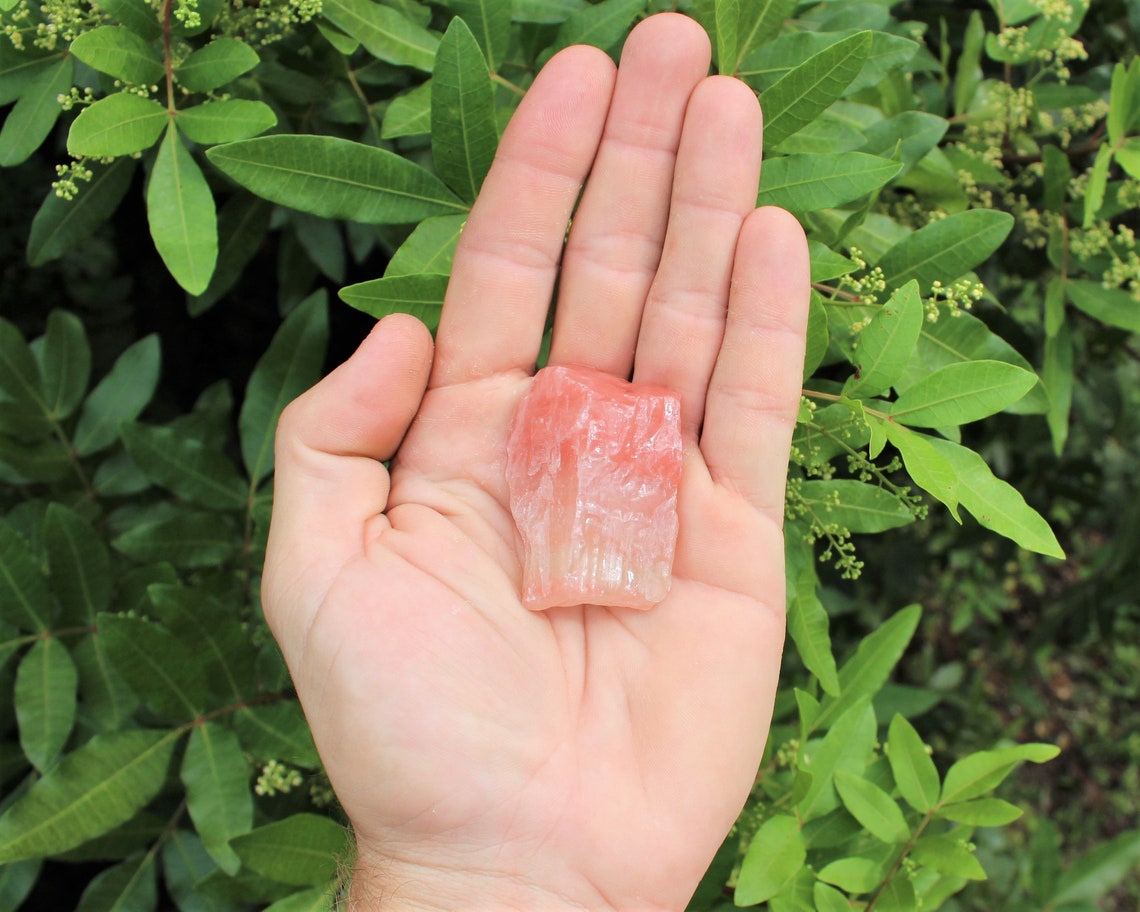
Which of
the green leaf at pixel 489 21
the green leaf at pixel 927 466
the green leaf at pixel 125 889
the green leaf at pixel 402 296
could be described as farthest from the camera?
the green leaf at pixel 125 889

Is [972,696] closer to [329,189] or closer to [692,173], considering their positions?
[692,173]

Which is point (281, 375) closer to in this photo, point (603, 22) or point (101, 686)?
point (101, 686)

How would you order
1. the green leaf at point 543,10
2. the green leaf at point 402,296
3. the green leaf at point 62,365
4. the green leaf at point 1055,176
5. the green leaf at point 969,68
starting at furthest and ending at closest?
the green leaf at point 62,365
the green leaf at point 969,68
the green leaf at point 1055,176
the green leaf at point 543,10
the green leaf at point 402,296

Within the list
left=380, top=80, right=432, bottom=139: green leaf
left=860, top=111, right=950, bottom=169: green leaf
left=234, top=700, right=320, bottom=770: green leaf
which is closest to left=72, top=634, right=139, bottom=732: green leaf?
left=234, top=700, right=320, bottom=770: green leaf

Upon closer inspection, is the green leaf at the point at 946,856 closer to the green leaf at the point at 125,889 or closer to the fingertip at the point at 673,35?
the fingertip at the point at 673,35

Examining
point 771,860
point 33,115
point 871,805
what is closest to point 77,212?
point 33,115

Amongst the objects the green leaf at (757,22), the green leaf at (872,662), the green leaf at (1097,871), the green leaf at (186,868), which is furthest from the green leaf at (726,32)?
the green leaf at (1097,871)

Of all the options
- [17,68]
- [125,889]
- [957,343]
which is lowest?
[125,889]
